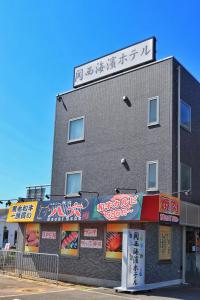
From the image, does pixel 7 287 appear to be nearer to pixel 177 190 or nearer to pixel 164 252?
pixel 164 252

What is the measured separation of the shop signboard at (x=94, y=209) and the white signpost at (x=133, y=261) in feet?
2.29

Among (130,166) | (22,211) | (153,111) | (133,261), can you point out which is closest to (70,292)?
(133,261)

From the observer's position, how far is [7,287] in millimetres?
13906

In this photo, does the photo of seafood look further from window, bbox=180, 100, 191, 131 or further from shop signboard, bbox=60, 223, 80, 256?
window, bbox=180, 100, 191, 131

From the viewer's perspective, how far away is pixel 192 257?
17.5 metres

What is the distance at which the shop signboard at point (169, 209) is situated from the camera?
14.4 m

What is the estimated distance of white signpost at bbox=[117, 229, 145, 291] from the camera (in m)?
13.7

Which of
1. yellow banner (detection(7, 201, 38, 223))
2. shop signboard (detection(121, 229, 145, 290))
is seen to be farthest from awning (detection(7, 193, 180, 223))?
shop signboard (detection(121, 229, 145, 290))

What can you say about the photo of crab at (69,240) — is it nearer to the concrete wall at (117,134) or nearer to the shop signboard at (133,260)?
the concrete wall at (117,134)

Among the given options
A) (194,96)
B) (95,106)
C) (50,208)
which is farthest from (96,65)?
(50,208)

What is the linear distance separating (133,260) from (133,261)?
3cm

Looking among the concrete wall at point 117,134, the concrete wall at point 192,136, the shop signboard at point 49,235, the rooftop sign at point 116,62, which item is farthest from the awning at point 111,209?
the rooftop sign at point 116,62

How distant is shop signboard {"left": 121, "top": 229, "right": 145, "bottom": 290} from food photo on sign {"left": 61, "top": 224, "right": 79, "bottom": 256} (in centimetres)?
366

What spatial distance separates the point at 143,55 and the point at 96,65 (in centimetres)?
298
